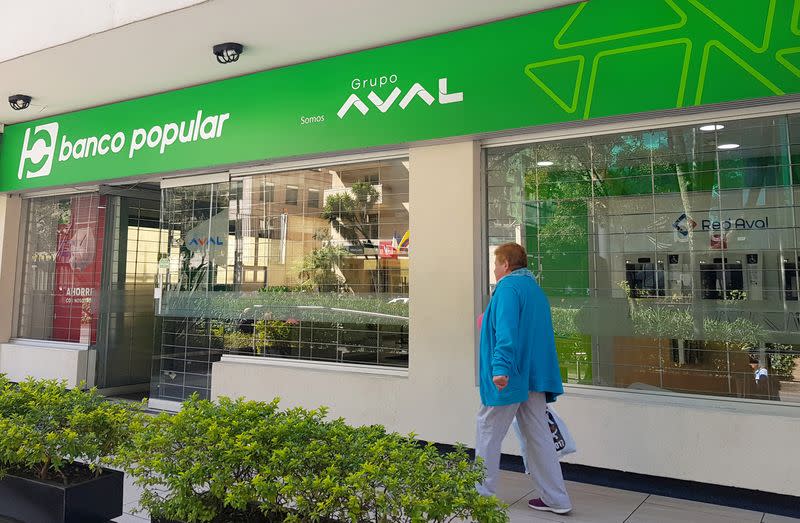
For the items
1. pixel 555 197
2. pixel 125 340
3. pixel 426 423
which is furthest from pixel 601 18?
pixel 125 340

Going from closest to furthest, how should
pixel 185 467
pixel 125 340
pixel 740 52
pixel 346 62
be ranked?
pixel 185 467
pixel 740 52
pixel 346 62
pixel 125 340

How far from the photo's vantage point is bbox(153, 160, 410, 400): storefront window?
5285 millimetres

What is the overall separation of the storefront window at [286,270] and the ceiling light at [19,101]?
204cm

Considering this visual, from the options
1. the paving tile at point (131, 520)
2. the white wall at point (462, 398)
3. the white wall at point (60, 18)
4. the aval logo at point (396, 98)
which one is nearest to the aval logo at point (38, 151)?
the white wall at point (60, 18)

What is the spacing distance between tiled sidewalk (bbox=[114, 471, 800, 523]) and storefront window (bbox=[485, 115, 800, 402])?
748 millimetres

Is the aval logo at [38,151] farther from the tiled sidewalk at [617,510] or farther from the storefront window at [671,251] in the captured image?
the storefront window at [671,251]

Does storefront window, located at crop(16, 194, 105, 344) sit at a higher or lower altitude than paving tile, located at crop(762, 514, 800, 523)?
higher

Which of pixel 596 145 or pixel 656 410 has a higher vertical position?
pixel 596 145

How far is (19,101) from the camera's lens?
6910 mm

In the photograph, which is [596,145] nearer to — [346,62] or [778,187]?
[778,187]

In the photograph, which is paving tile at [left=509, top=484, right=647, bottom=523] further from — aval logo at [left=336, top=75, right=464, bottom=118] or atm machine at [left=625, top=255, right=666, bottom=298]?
aval logo at [left=336, top=75, right=464, bottom=118]

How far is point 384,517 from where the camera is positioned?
6.07 feet

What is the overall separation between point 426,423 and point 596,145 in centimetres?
259

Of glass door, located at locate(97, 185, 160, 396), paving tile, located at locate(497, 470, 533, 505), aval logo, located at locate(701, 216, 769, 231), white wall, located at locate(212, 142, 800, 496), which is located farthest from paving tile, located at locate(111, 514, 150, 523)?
glass door, located at locate(97, 185, 160, 396)
